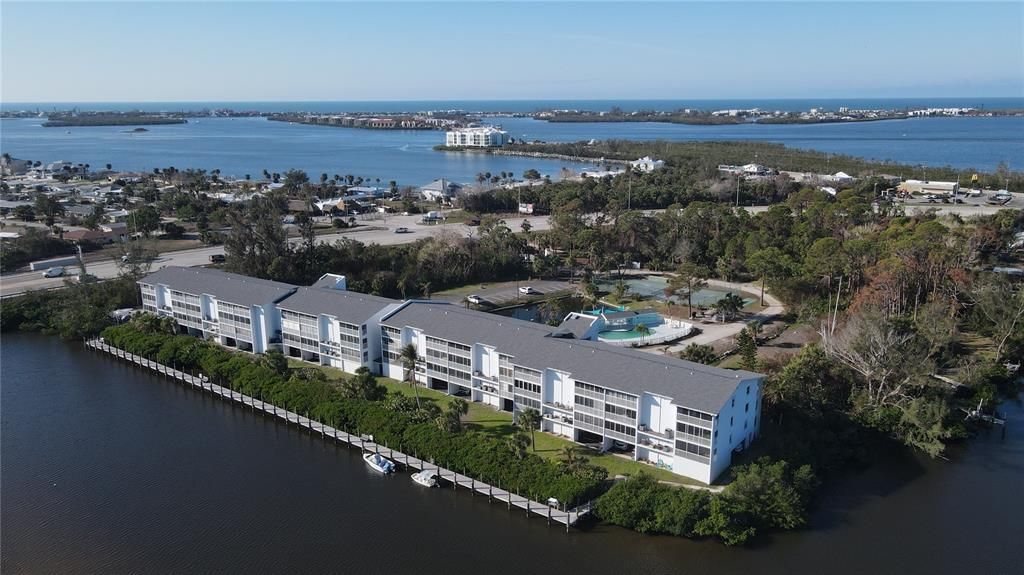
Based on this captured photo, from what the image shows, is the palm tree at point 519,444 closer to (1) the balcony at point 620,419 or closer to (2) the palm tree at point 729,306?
(1) the balcony at point 620,419

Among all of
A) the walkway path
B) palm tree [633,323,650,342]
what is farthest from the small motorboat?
palm tree [633,323,650,342]

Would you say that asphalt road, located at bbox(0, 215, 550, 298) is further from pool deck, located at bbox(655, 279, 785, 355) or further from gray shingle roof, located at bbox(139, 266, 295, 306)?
pool deck, located at bbox(655, 279, 785, 355)

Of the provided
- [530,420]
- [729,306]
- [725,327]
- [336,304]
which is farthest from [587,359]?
[729,306]

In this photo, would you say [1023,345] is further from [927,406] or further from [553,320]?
[553,320]

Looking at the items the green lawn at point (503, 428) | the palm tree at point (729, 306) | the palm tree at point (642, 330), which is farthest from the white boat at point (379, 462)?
the palm tree at point (729, 306)

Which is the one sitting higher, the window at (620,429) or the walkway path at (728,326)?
the window at (620,429)
